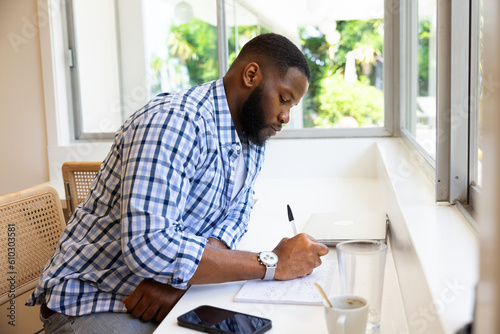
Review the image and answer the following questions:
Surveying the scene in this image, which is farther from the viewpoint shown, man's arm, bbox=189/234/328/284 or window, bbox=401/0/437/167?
window, bbox=401/0/437/167

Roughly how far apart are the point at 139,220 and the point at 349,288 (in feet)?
1.38

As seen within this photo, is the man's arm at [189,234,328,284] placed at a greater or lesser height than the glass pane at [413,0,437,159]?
lesser

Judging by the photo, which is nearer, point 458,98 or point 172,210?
point 172,210

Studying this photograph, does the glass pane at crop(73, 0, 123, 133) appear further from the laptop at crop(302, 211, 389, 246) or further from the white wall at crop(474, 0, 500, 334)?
the white wall at crop(474, 0, 500, 334)

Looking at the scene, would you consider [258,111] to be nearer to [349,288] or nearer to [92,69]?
[349,288]

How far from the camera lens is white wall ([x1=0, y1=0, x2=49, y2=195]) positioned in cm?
299

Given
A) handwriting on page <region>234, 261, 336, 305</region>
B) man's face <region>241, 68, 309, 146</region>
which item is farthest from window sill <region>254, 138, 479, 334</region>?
man's face <region>241, 68, 309, 146</region>

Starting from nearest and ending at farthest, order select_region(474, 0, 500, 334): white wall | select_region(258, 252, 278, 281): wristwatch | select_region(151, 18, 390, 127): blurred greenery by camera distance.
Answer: select_region(474, 0, 500, 334): white wall
select_region(258, 252, 278, 281): wristwatch
select_region(151, 18, 390, 127): blurred greenery

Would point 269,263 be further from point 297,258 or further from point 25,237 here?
point 25,237

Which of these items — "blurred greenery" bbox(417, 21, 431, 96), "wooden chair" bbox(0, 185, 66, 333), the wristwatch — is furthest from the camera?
"blurred greenery" bbox(417, 21, 431, 96)

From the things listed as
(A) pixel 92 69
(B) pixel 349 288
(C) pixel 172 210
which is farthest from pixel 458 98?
(A) pixel 92 69

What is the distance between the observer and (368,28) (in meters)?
2.82

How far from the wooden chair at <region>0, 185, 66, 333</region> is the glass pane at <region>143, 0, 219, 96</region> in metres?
1.58

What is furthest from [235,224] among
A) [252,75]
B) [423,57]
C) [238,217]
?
[423,57]
